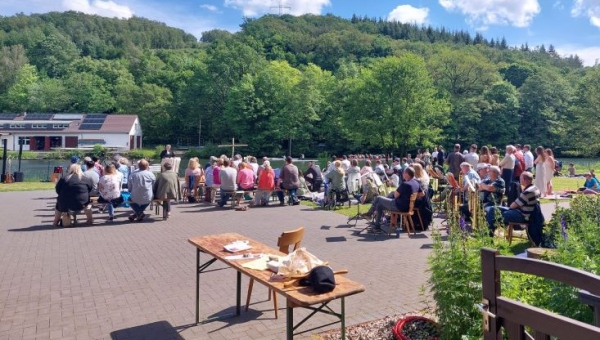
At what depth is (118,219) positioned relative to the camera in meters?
12.4

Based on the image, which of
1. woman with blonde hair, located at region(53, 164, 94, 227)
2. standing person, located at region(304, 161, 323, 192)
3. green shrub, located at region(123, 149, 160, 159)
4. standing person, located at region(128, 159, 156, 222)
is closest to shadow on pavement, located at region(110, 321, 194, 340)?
woman with blonde hair, located at region(53, 164, 94, 227)

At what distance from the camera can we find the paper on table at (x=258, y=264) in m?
4.23

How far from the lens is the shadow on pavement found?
4773 mm

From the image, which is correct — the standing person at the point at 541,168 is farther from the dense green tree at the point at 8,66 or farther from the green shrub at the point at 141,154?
the dense green tree at the point at 8,66

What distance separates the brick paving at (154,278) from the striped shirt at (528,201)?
1.83m

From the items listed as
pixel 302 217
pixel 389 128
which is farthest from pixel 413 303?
pixel 389 128

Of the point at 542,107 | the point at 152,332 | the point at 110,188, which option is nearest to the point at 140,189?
the point at 110,188

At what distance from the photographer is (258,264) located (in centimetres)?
432

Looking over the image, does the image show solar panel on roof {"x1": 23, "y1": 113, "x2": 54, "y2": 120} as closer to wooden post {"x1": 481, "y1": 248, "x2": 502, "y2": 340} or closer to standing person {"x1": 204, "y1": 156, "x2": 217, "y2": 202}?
standing person {"x1": 204, "y1": 156, "x2": 217, "y2": 202}

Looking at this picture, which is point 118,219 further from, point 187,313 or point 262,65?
point 262,65

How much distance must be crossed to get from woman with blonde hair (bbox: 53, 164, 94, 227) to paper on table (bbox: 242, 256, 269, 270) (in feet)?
27.2

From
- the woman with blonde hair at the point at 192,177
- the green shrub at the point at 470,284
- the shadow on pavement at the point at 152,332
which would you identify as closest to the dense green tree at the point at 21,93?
the woman with blonde hair at the point at 192,177

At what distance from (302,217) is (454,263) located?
8931mm

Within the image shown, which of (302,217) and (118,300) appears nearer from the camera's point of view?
(118,300)
